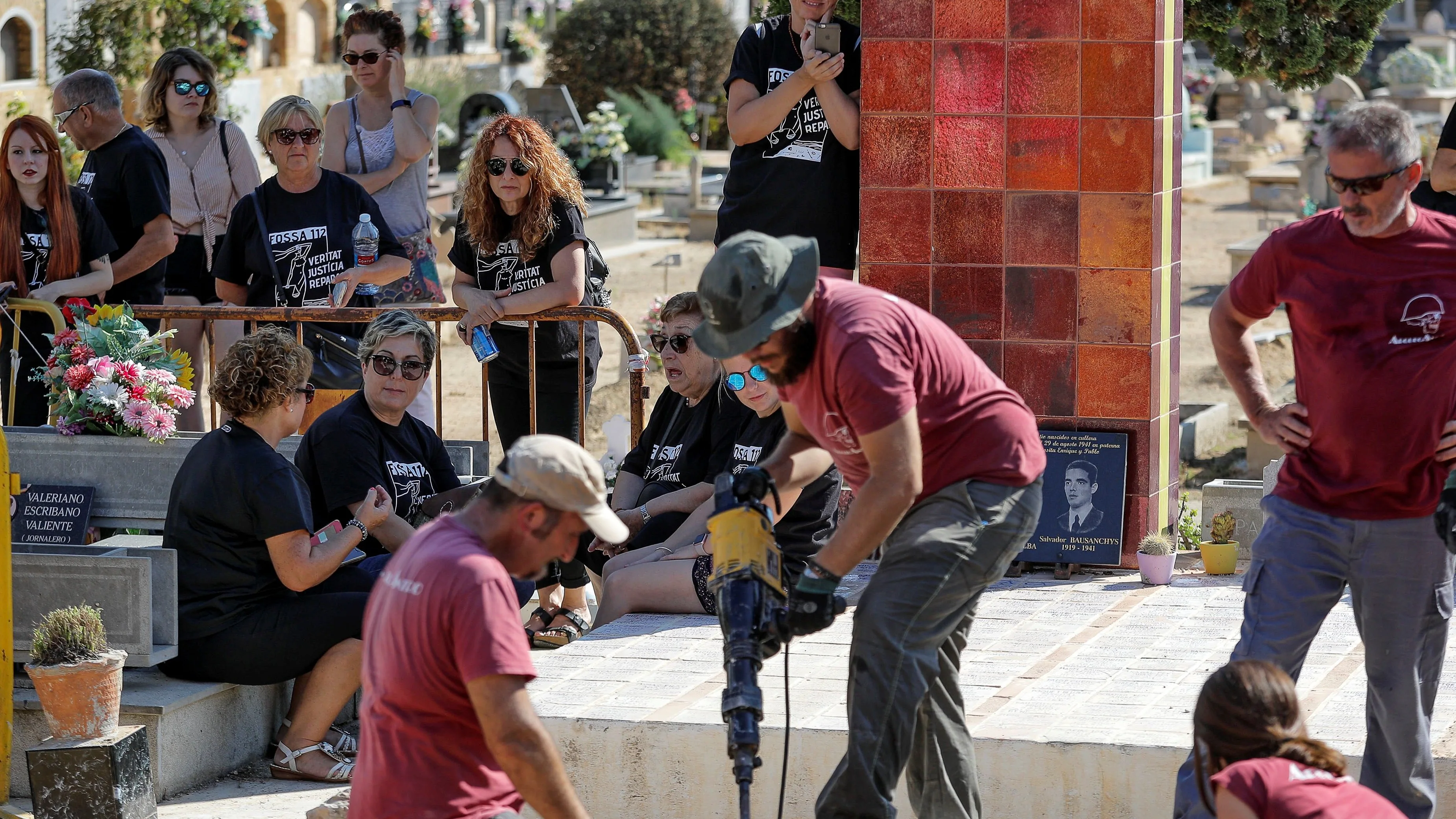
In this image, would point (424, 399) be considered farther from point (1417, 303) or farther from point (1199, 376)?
point (1199, 376)

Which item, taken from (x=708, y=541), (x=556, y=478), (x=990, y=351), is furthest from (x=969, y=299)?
(x=556, y=478)

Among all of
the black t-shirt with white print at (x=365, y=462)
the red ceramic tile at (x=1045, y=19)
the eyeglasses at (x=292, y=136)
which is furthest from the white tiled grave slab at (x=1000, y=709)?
the eyeglasses at (x=292, y=136)

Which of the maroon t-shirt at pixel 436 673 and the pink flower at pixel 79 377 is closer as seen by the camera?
the maroon t-shirt at pixel 436 673

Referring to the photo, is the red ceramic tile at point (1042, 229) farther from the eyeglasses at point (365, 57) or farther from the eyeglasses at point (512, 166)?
the eyeglasses at point (365, 57)

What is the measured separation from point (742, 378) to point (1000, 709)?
158cm

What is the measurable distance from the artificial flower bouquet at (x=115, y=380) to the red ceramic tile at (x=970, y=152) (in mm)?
2956

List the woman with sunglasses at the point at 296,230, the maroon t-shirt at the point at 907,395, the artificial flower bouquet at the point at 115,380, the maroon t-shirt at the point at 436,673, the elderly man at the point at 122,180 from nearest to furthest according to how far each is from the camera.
A: the maroon t-shirt at the point at 436,673, the maroon t-shirt at the point at 907,395, the artificial flower bouquet at the point at 115,380, the woman with sunglasses at the point at 296,230, the elderly man at the point at 122,180

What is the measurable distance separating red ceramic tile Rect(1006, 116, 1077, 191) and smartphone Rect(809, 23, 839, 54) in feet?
2.40

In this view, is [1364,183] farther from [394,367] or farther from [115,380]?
[115,380]

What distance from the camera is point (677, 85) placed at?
29.4 meters

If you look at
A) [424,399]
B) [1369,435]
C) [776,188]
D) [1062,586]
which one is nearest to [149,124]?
[424,399]

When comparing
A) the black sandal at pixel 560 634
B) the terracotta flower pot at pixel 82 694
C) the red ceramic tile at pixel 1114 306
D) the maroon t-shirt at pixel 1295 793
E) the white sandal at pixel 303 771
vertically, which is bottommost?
the white sandal at pixel 303 771

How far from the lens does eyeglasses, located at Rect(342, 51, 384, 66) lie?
303 inches

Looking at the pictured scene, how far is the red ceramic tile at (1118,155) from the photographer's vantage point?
6.62 metres
